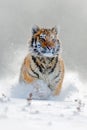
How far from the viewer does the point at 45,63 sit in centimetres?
1502

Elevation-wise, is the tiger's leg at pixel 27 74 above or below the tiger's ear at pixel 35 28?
below

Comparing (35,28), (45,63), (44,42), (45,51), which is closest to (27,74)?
(45,63)

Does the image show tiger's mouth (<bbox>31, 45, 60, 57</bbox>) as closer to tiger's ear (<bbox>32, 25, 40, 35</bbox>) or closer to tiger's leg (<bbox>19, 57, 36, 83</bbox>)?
tiger's leg (<bbox>19, 57, 36, 83</bbox>)

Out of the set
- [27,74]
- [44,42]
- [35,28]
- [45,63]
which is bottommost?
[27,74]

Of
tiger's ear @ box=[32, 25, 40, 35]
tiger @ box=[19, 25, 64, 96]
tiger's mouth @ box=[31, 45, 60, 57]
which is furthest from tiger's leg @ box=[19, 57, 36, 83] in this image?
tiger's ear @ box=[32, 25, 40, 35]

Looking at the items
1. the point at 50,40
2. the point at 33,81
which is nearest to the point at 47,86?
the point at 33,81

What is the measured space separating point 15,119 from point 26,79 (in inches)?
379

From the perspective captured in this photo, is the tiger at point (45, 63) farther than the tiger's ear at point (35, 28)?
No

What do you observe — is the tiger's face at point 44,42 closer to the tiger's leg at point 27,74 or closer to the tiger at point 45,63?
the tiger at point 45,63

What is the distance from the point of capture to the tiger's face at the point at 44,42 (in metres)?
14.9

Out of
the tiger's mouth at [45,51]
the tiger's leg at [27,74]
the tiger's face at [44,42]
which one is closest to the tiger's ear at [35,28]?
the tiger's face at [44,42]

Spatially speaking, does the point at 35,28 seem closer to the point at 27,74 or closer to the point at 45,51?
the point at 45,51

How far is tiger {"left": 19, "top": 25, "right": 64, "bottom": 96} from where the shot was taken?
14.8 metres

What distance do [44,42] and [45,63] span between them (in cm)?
75
